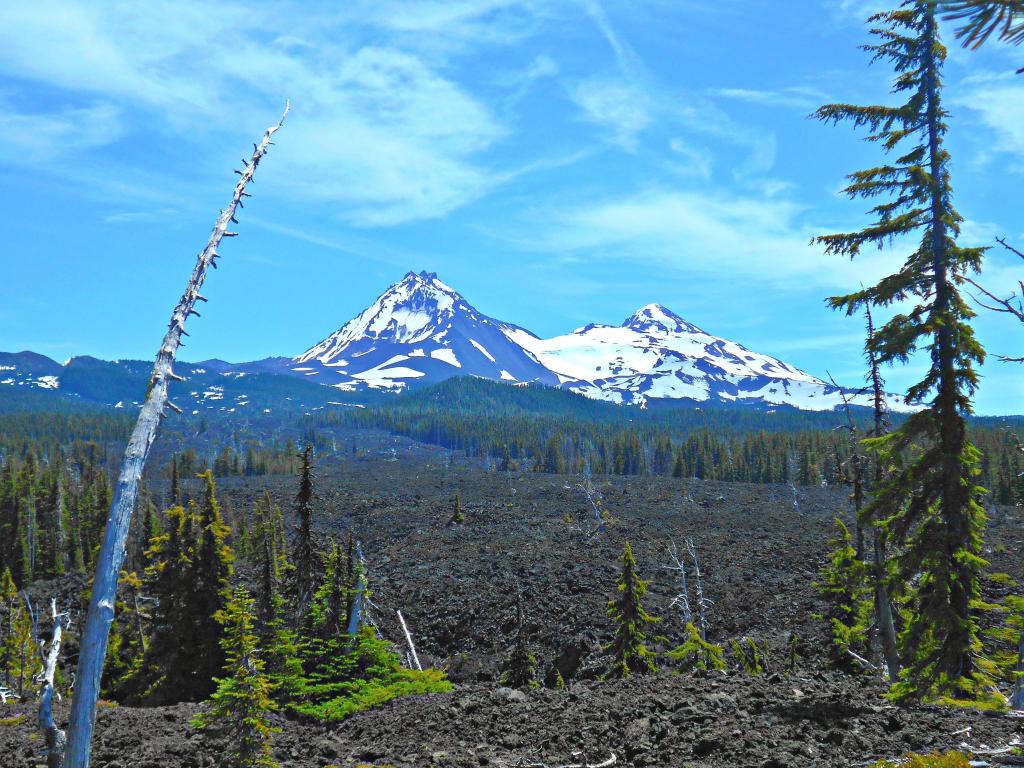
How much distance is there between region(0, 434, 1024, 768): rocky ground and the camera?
1020cm

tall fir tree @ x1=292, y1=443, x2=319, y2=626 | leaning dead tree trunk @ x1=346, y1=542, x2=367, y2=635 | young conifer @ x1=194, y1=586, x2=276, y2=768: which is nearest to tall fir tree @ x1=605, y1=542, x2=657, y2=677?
leaning dead tree trunk @ x1=346, y1=542, x2=367, y2=635

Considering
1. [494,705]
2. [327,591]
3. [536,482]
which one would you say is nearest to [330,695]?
[327,591]

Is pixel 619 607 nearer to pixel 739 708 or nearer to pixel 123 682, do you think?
pixel 739 708

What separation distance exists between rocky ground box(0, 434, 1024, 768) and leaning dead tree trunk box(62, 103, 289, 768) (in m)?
6.53

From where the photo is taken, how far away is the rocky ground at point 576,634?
10203 millimetres

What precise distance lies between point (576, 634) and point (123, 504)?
111ft

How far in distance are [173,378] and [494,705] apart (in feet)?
36.0

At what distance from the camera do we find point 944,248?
37.9 ft

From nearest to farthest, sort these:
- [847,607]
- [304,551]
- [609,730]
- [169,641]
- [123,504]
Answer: [123,504]
[609,730]
[304,551]
[847,607]
[169,641]

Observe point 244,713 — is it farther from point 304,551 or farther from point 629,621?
point 629,621

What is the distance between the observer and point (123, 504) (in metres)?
6.54

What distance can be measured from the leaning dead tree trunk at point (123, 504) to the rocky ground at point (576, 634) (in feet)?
21.4

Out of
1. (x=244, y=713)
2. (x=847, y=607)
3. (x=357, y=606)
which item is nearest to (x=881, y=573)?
(x=847, y=607)

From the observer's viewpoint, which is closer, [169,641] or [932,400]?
[932,400]
